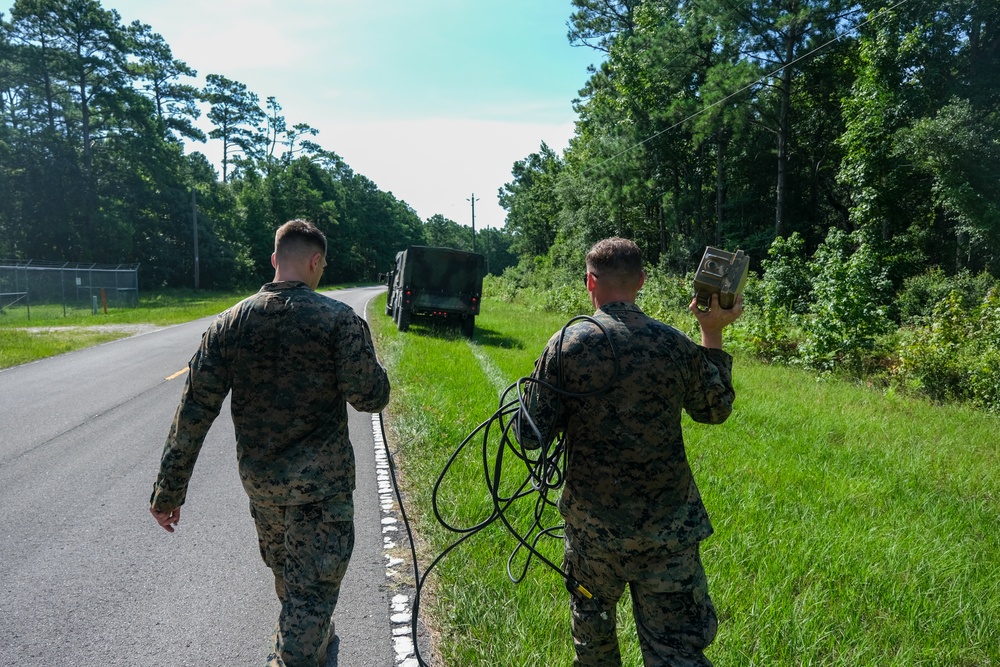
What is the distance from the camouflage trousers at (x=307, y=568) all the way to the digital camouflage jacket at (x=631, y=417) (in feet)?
3.21

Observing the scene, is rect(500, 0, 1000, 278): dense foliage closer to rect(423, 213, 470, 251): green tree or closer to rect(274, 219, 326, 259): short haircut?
rect(274, 219, 326, 259): short haircut

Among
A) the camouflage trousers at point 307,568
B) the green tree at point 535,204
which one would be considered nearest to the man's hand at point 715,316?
the camouflage trousers at point 307,568

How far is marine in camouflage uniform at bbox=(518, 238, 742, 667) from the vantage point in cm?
225

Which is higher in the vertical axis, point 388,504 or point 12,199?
point 12,199

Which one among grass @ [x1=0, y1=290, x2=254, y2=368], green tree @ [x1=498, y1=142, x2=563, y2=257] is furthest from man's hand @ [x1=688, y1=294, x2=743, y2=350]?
green tree @ [x1=498, y1=142, x2=563, y2=257]

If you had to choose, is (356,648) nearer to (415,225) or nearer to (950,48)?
(950,48)

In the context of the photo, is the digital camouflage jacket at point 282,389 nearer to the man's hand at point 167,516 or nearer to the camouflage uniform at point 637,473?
the man's hand at point 167,516

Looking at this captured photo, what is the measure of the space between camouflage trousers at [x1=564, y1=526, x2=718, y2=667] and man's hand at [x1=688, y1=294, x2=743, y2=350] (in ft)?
2.67

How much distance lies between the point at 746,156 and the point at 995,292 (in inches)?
933

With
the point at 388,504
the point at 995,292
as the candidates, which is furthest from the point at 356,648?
the point at 995,292

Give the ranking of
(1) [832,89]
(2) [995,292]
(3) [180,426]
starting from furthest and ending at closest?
(1) [832,89]
(2) [995,292]
(3) [180,426]

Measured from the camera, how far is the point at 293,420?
8.75 feet

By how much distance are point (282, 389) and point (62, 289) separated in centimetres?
2885

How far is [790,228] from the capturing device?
3147 centimetres
